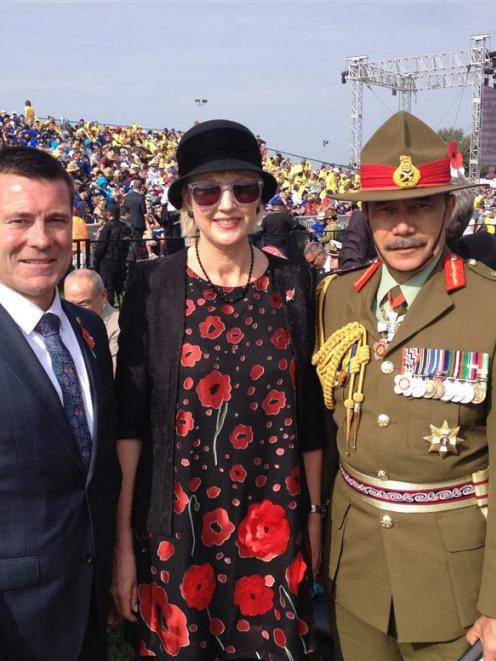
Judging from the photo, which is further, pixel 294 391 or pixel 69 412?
pixel 294 391

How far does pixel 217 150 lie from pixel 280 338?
67 cm

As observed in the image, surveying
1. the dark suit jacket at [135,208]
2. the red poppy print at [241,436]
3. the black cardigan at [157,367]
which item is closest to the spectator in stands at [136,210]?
the dark suit jacket at [135,208]

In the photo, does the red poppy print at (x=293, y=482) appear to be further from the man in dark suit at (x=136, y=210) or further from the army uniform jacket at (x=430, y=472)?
the man in dark suit at (x=136, y=210)

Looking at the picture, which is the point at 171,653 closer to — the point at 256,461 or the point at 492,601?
the point at 256,461

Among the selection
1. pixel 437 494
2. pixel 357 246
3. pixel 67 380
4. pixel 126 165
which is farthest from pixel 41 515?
pixel 126 165

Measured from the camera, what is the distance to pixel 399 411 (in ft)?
7.30

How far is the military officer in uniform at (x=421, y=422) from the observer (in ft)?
7.03

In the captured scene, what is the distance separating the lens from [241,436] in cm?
238

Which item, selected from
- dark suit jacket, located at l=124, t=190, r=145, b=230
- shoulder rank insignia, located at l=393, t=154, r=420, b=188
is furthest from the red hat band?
dark suit jacket, located at l=124, t=190, r=145, b=230

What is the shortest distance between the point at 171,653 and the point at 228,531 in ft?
1.51

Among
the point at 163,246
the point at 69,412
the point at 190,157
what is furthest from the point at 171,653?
the point at 163,246

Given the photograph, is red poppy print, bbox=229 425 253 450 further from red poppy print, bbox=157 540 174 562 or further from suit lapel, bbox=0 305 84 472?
suit lapel, bbox=0 305 84 472

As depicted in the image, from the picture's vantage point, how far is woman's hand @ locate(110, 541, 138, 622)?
8.01ft

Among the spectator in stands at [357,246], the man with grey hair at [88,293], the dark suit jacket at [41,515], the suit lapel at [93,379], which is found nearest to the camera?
the dark suit jacket at [41,515]
